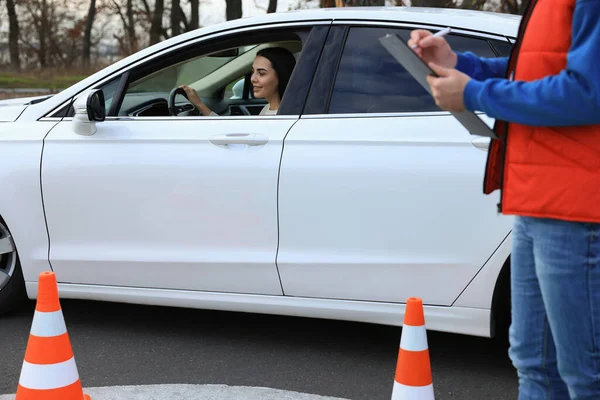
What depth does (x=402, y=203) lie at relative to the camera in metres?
3.39

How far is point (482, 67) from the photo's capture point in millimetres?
2385

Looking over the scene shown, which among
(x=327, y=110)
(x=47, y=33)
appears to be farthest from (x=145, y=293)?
(x=47, y=33)

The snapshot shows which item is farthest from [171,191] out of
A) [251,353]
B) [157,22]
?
[157,22]

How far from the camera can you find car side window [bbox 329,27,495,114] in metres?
3.52

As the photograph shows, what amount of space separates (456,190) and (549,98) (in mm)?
1465

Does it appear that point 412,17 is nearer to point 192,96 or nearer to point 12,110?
point 192,96

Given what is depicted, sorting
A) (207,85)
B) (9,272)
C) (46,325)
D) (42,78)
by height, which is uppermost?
(207,85)

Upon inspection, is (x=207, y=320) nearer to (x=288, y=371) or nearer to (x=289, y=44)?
(x=288, y=371)

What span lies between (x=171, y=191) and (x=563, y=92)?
221 centimetres

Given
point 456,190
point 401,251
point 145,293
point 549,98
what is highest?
point 549,98

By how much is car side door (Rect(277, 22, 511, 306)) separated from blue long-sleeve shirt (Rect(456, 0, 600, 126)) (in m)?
1.35

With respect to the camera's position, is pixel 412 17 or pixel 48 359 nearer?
pixel 48 359

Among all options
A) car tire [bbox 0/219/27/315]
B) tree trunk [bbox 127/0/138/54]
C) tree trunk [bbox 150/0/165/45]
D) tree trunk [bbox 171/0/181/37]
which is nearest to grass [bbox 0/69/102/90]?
tree trunk [bbox 150/0/165/45]

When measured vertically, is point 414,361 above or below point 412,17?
below
